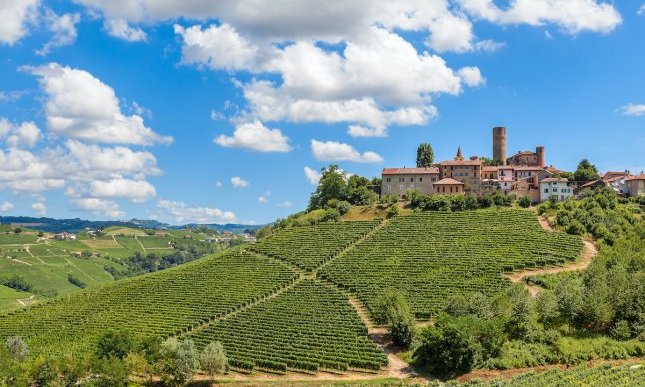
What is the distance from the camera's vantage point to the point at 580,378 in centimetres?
4106

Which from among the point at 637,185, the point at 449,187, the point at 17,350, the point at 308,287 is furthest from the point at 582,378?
the point at 449,187

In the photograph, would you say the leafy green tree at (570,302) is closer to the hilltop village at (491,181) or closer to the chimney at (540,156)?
the hilltop village at (491,181)

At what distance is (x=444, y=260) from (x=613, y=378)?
33129mm

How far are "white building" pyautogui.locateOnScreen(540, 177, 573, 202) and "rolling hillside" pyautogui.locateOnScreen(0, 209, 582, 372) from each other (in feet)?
33.3

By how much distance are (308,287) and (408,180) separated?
4175 cm

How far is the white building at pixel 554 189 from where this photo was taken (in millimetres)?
94250

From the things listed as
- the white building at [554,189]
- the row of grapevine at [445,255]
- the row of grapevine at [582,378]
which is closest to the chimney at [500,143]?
the white building at [554,189]

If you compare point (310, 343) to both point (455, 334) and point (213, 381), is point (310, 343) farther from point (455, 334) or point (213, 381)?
point (455, 334)

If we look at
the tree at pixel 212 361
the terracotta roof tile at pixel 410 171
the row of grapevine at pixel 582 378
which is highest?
the terracotta roof tile at pixel 410 171

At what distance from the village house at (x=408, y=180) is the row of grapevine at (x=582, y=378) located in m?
62.0

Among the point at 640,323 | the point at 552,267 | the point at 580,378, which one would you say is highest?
the point at 552,267

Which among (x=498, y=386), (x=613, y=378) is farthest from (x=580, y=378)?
(x=498, y=386)

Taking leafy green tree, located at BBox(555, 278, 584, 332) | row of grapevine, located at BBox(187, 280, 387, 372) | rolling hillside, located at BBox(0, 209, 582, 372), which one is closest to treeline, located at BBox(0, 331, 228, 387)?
row of grapevine, located at BBox(187, 280, 387, 372)

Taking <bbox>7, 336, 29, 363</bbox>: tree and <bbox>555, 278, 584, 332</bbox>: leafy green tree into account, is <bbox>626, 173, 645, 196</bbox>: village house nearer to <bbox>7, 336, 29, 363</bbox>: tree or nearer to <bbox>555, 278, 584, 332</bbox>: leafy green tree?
<bbox>555, 278, 584, 332</bbox>: leafy green tree
